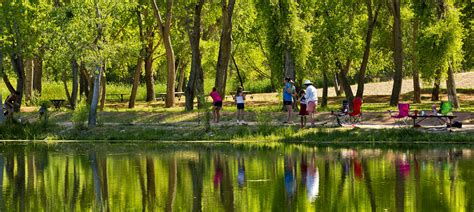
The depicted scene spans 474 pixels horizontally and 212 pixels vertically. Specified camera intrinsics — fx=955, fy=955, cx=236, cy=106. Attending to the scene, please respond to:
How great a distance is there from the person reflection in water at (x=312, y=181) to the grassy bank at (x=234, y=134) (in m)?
7.84

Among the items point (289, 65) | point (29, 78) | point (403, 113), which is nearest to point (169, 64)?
point (289, 65)

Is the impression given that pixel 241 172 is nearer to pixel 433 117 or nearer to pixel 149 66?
pixel 433 117

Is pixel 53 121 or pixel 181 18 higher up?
pixel 181 18

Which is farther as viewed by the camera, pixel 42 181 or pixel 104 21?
pixel 104 21

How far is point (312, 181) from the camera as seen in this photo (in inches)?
956

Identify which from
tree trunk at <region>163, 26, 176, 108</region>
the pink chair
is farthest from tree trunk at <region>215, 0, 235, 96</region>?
the pink chair

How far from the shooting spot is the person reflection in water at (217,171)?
2429 cm

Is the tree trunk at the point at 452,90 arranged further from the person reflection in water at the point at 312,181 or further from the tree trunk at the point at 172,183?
the tree trunk at the point at 172,183

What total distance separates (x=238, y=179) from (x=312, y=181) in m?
2.05

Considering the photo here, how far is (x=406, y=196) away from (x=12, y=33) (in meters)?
34.8

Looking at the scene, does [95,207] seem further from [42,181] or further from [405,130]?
[405,130]

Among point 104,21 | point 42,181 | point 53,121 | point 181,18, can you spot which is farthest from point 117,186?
point 181,18

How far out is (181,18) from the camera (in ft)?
203

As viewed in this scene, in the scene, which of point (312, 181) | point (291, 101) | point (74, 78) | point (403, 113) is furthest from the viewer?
point (74, 78)
